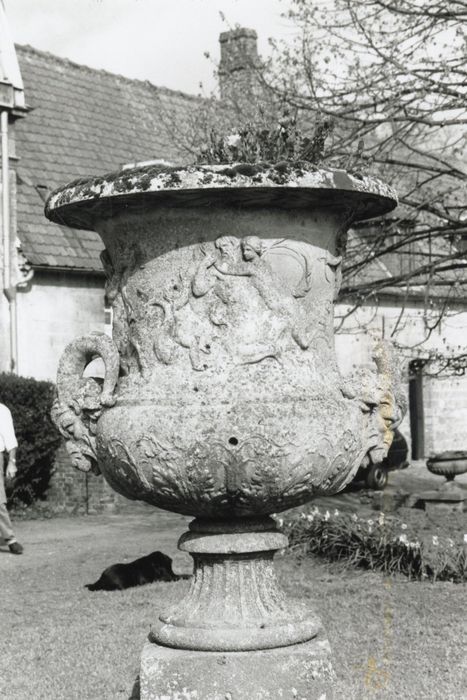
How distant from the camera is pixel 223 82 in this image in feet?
48.1

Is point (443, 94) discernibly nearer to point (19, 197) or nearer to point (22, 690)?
point (22, 690)

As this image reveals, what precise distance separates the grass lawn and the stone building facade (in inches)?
162

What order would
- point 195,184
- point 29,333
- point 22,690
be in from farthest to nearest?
1. point 29,333
2. point 22,690
3. point 195,184

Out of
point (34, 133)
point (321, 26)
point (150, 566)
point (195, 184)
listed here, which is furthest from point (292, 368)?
point (34, 133)

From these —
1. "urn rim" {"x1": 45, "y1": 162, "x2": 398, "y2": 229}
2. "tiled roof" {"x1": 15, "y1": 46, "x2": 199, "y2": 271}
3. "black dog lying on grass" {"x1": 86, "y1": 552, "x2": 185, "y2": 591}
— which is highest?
"tiled roof" {"x1": 15, "y1": 46, "x2": 199, "y2": 271}

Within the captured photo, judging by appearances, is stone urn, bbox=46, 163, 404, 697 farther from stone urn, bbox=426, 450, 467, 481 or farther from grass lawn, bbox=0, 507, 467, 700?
stone urn, bbox=426, 450, 467, 481

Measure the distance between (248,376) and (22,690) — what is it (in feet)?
7.82

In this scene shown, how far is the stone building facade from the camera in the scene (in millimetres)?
16375

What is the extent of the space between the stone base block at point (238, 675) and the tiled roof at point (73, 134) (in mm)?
12919

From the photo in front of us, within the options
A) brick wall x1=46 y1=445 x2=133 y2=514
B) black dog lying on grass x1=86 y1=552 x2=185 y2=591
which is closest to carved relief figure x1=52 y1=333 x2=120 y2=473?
black dog lying on grass x1=86 y1=552 x2=185 y2=591

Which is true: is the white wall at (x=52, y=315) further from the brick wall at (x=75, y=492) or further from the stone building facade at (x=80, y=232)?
the brick wall at (x=75, y=492)

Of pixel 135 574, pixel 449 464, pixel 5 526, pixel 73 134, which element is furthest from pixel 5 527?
pixel 73 134

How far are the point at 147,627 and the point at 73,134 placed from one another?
14502mm

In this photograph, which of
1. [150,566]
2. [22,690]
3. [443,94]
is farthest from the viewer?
[443,94]
